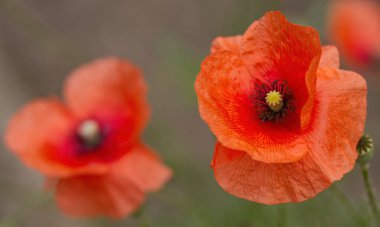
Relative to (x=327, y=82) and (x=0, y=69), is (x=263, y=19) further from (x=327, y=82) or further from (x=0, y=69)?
(x=0, y=69)

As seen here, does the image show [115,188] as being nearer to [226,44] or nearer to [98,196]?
[98,196]

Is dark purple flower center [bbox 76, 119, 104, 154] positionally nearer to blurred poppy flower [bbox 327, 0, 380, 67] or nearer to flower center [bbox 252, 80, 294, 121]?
flower center [bbox 252, 80, 294, 121]

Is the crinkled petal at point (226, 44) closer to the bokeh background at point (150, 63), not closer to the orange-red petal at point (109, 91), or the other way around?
the orange-red petal at point (109, 91)

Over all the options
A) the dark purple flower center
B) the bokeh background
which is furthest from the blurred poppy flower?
the dark purple flower center

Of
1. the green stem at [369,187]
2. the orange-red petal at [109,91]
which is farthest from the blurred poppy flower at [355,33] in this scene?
the green stem at [369,187]

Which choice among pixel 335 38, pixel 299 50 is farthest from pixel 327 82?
pixel 335 38

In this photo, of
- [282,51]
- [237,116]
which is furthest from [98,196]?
[282,51]

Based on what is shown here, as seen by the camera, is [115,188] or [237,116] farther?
[115,188]
